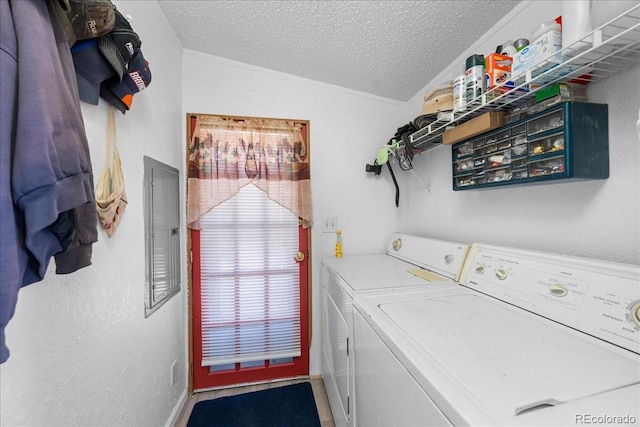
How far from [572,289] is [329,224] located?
1544 mm

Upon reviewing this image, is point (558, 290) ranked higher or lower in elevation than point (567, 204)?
lower

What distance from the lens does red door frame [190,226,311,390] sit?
1.97 m

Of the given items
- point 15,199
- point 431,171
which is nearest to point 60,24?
point 15,199

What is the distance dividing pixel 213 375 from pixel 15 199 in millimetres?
2090

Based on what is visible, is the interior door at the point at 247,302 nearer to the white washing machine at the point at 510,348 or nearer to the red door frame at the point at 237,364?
the red door frame at the point at 237,364

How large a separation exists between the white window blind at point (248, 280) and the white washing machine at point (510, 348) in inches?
42.3

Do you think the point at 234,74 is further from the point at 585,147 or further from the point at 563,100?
the point at 585,147

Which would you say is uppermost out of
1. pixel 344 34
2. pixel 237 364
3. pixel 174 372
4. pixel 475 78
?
pixel 344 34

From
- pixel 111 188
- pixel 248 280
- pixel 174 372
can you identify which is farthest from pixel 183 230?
pixel 174 372

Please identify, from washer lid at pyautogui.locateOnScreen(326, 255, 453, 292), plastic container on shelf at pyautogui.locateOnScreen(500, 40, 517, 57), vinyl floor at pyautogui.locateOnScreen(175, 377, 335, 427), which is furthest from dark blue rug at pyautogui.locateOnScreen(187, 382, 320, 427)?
plastic container on shelf at pyautogui.locateOnScreen(500, 40, 517, 57)

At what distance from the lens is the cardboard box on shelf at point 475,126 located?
1.10 m

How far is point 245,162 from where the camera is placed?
1.93m

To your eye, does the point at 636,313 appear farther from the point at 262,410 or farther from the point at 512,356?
the point at 262,410

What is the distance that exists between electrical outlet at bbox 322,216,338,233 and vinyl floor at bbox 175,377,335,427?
1.31 m
